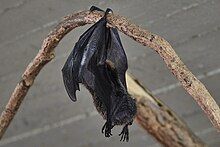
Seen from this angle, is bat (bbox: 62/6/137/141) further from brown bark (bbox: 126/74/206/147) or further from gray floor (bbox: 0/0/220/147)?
gray floor (bbox: 0/0/220/147)

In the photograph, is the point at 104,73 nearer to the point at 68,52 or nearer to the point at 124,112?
the point at 124,112

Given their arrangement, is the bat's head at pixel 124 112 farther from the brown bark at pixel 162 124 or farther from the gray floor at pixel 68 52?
the gray floor at pixel 68 52

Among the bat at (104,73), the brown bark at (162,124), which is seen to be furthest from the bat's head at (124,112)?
the brown bark at (162,124)

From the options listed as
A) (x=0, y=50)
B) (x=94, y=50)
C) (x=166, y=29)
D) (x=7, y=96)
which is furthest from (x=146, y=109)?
(x=7, y=96)

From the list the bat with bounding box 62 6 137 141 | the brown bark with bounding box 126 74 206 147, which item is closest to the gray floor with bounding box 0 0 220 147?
the brown bark with bounding box 126 74 206 147

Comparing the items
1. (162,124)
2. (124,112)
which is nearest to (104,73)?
(124,112)

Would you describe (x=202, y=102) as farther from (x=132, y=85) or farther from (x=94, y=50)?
(x=132, y=85)
